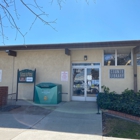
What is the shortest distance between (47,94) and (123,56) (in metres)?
5.27

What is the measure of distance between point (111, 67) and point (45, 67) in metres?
4.29

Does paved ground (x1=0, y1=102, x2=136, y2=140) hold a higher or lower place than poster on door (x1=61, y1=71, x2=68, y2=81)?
lower

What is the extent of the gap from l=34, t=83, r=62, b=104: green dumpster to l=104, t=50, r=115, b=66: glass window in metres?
3.56

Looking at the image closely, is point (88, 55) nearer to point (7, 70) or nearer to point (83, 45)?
point (83, 45)

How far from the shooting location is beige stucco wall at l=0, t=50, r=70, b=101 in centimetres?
1041

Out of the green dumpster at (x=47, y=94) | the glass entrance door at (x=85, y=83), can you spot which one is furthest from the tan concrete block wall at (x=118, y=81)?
the green dumpster at (x=47, y=94)

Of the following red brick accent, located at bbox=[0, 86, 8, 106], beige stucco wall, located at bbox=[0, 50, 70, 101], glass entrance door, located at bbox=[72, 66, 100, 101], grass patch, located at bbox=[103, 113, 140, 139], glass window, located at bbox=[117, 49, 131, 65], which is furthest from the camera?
beige stucco wall, located at bbox=[0, 50, 70, 101]

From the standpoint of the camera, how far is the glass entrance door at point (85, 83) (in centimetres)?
1025

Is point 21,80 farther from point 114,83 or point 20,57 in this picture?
point 114,83

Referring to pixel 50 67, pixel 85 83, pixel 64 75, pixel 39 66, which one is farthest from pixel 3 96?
pixel 85 83

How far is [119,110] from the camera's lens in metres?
6.74

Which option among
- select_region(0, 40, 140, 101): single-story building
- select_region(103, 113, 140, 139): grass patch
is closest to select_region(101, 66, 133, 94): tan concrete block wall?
select_region(0, 40, 140, 101): single-story building

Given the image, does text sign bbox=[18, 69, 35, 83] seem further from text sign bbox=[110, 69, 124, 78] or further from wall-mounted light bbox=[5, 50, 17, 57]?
text sign bbox=[110, 69, 124, 78]

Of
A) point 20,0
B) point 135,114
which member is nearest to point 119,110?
point 135,114
